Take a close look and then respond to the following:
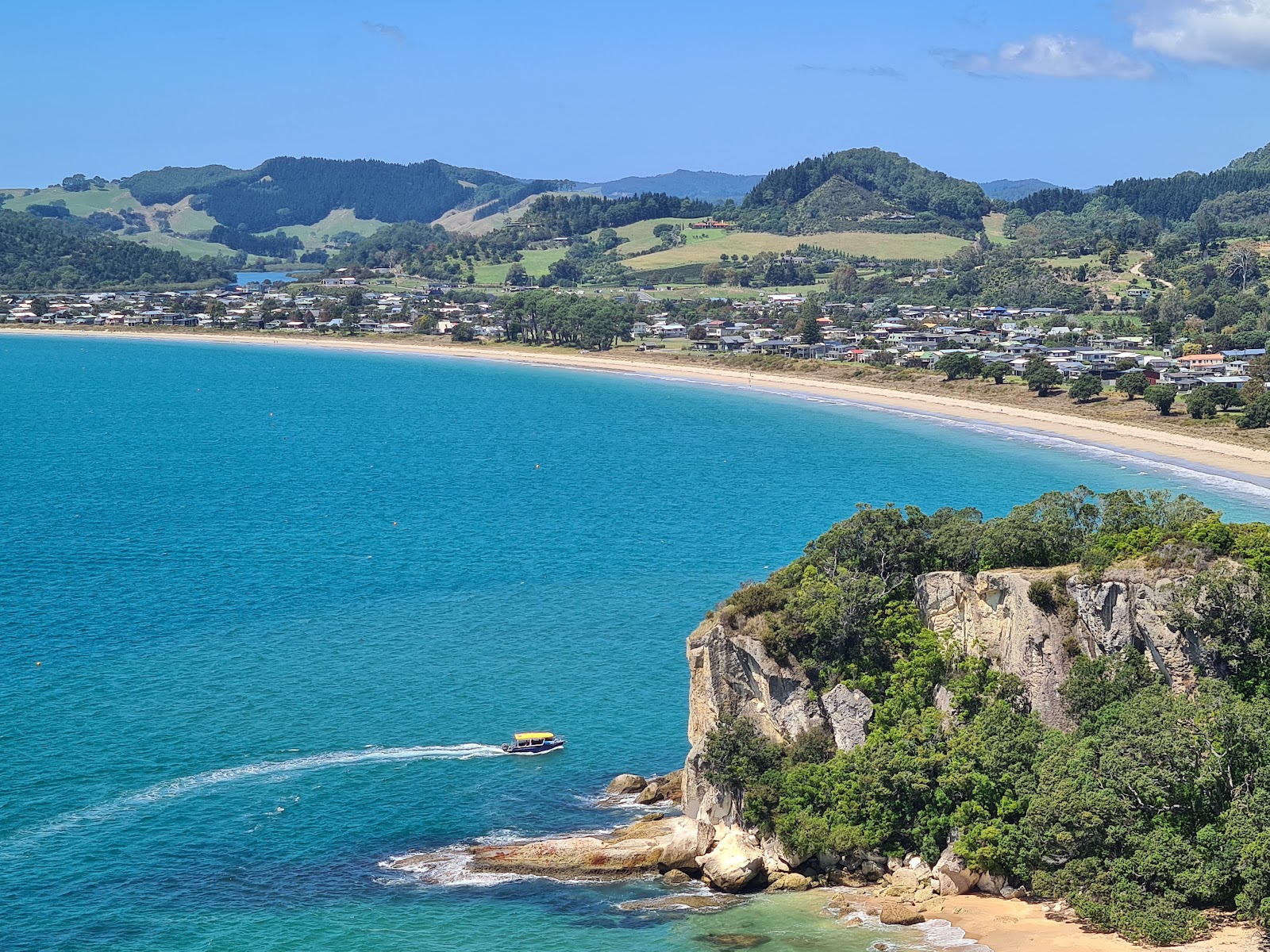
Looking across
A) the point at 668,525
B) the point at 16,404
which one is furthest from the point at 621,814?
the point at 16,404

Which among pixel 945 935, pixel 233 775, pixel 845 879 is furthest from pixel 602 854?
pixel 233 775

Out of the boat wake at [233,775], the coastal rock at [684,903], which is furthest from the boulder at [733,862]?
the boat wake at [233,775]

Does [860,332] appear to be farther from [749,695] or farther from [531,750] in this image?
[749,695]

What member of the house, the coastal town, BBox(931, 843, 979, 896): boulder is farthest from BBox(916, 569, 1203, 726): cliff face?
the house

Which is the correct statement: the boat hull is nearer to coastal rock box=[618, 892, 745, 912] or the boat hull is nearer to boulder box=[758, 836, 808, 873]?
boulder box=[758, 836, 808, 873]

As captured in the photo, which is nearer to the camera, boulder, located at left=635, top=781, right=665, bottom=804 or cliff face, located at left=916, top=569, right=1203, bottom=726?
cliff face, located at left=916, top=569, right=1203, bottom=726
